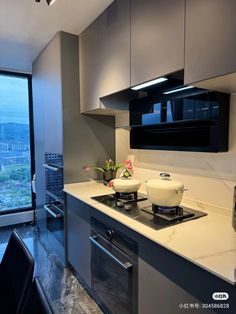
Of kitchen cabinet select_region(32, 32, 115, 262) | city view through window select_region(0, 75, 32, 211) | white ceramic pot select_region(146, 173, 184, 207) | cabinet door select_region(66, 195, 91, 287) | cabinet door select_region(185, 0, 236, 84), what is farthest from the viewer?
city view through window select_region(0, 75, 32, 211)

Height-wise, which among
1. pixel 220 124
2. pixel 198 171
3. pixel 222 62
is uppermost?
pixel 222 62

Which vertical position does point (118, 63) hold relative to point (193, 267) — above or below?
above

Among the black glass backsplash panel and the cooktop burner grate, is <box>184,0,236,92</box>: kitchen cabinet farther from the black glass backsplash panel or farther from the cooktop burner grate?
the cooktop burner grate

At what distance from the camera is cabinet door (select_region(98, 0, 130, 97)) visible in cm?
161

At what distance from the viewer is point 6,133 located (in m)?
3.47

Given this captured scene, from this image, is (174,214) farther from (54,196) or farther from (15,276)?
(54,196)

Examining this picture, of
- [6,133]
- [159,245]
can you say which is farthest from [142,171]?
[6,133]

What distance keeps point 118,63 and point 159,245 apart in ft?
4.41

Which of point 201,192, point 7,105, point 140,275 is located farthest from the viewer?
point 7,105

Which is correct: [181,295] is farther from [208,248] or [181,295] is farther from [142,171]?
[142,171]

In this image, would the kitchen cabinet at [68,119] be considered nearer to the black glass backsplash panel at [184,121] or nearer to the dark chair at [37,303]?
the black glass backsplash panel at [184,121]

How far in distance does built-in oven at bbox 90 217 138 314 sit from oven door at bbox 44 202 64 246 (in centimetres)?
69

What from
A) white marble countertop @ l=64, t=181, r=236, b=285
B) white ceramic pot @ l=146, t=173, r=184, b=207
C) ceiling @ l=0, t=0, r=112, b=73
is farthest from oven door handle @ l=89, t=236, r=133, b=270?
ceiling @ l=0, t=0, r=112, b=73

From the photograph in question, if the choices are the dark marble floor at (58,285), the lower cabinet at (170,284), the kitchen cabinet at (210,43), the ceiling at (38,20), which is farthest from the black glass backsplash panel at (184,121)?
the dark marble floor at (58,285)
